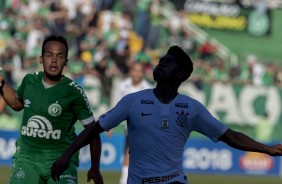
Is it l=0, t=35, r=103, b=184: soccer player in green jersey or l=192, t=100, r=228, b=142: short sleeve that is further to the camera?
l=0, t=35, r=103, b=184: soccer player in green jersey

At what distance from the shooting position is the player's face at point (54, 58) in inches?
302

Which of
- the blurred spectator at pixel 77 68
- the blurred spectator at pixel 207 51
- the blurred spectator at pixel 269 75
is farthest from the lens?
the blurred spectator at pixel 269 75

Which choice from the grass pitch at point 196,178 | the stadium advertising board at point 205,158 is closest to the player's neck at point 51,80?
the grass pitch at point 196,178

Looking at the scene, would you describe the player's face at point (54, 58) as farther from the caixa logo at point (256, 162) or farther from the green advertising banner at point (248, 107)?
the green advertising banner at point (248, 107)

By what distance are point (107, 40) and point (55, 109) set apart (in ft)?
66.9

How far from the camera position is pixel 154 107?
261 inches

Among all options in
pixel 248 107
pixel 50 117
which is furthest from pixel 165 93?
pixel 248 107

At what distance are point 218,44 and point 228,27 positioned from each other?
1031mm

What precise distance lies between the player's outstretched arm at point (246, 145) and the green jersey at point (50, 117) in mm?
1556

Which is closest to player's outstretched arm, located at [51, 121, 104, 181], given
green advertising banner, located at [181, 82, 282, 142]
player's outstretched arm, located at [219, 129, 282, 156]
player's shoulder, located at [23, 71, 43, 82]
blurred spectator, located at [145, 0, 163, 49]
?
player's outstretched arm, located at [219, 129, 282, 156]

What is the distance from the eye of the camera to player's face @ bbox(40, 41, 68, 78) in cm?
766

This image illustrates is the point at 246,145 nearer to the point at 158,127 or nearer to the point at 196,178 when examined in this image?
the point at 158,127

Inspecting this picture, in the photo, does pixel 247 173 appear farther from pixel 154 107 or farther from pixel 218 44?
pixel 154 107

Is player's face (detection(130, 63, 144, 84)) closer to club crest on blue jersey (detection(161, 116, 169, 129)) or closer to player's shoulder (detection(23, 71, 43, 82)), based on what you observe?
player's shoulder (detection(23, 71, 43, 82))
